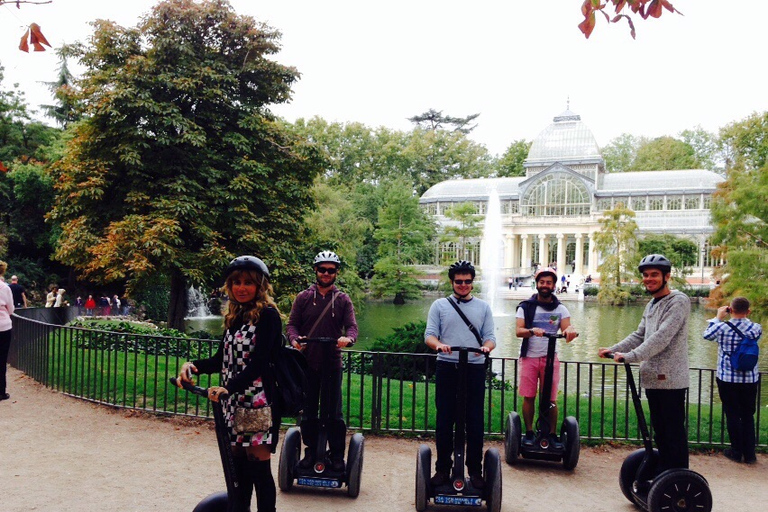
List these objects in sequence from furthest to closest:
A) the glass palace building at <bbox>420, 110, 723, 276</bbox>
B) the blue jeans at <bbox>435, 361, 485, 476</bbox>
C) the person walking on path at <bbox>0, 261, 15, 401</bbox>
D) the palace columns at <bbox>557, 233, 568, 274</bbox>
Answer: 1. the palace columns at <bbox>557, 233, 568, 274</bbox>
2. the glass palace building at <bbox>420, 110, 723, 276</bbox>
3. the person walking on path at <bbox>0, 261, 15, 401</bbox>
4. the blue jeans at <bbox>435, 361, 485, 476</bbox>

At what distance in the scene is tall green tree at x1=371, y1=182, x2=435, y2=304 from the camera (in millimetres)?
38969

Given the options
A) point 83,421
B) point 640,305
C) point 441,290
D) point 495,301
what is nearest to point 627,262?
point 640,305

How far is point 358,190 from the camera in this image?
53.2 m

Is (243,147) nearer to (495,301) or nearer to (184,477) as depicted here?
(184,477)

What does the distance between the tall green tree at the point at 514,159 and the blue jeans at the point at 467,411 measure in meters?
68.5

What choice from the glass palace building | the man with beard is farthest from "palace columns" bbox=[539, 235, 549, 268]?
the man with beard

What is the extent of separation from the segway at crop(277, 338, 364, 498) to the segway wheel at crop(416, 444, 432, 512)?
58cm

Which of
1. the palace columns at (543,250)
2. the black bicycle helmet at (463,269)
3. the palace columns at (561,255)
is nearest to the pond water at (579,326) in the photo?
the black bicycle helmet at (463,269)

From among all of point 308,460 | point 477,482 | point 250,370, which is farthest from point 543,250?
point 250,370

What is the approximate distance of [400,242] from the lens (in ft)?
140

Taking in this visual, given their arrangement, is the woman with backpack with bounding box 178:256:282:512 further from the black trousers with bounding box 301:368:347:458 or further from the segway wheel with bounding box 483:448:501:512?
the segway wheel with bounding box 483:448:501:512

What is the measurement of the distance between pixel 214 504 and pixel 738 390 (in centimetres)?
516

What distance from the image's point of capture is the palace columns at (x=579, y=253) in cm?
5525

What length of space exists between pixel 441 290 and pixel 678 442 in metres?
39.0
